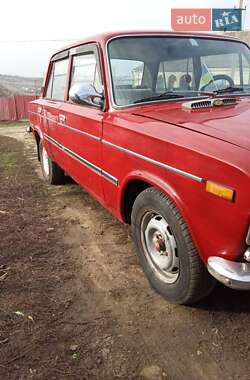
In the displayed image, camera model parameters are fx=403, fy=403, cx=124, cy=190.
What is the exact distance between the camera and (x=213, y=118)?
2859mm

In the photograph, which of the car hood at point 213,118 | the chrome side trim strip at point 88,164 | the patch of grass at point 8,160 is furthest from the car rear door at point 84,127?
the patch of grass at point 8,160

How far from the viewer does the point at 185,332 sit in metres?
2.75

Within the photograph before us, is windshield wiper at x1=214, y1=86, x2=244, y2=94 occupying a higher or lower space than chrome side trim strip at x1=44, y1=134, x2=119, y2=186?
higher

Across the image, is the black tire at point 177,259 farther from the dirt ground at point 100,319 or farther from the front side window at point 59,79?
the front side window at point 59,79

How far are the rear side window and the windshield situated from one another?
1547 millimetres

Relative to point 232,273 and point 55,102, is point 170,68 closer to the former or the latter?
point 55,102

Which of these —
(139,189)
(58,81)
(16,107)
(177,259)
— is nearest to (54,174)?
(58,81)

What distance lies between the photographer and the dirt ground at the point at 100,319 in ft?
8.08

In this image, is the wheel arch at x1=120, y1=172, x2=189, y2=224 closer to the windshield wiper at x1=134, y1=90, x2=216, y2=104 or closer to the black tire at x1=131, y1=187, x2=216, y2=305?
the black tire at x1=131, y1=187, x2=216, y2=305

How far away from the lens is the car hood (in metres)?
2.47

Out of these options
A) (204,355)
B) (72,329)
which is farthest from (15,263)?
(204,355)

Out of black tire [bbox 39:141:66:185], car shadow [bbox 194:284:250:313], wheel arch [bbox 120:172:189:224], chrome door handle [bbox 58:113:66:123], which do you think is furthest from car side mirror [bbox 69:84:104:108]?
black tire [bbox 39:141:66:185]

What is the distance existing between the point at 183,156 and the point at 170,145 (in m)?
0.15

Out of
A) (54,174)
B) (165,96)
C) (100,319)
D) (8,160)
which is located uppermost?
(165,96)
